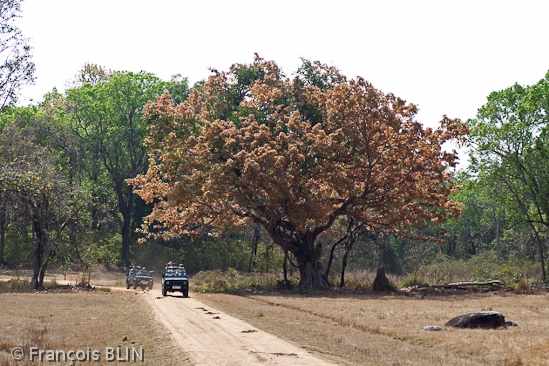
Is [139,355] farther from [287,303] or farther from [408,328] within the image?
[287,303]

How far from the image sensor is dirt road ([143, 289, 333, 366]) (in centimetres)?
1099

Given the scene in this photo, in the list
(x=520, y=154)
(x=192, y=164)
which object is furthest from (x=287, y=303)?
(x=520, y=154)

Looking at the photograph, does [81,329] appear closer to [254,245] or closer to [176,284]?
[176,284]

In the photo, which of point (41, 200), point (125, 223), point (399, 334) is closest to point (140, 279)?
point (41, 200)

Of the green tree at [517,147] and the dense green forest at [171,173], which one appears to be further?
the green tree at [517,147]

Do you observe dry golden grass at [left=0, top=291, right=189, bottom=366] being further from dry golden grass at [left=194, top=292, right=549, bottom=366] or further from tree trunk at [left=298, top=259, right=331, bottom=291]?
tree trunk at [left=298, top=259, right=331, bottom=291]

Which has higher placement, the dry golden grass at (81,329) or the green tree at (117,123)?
the green tree at (117,123)

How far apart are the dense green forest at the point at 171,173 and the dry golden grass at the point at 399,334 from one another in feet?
34.2

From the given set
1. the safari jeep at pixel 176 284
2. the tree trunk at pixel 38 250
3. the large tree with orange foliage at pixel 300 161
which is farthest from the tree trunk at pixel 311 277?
the tree trunk at pixel 38 250

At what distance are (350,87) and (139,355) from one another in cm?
2396

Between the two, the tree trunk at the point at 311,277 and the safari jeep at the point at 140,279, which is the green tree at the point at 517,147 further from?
the safari jeep at the point at 140,279

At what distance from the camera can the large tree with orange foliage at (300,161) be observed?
102 feet

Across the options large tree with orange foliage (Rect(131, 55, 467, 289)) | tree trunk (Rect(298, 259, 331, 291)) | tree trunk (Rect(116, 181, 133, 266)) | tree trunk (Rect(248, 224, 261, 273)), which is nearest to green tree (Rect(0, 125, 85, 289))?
large tree with orange foliage (Rect(131, 55, 467, 289))

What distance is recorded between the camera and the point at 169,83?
6069 cm
